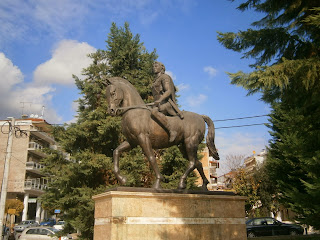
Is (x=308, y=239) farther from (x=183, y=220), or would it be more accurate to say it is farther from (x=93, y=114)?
(x=93, y=114)

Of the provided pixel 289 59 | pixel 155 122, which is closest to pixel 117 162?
pixel 155 122

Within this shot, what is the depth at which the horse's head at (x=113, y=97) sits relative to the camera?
766cm

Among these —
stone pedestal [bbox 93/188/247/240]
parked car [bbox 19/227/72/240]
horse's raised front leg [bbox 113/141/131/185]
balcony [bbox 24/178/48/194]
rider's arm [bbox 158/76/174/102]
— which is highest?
balcony [bbox 24/178/48/194]

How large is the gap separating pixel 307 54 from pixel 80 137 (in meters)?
13.9

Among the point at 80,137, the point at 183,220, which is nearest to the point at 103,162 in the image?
the point at 80,137

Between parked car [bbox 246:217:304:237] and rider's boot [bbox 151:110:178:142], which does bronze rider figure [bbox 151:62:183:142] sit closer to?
rider's boot [bbox 151:110:178:142]

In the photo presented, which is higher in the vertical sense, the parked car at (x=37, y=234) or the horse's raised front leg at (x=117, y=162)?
the horse's raised front leg at (x=117, y=162)

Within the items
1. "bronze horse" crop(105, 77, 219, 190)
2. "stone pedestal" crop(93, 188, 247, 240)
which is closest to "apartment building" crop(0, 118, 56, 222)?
"bronze horse" crop(105, 77, 219, 190)

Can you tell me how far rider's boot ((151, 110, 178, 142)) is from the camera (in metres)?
7.84

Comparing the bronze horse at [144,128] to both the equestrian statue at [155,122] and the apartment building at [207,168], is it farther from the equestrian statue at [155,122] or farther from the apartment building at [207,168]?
the apartment building at [207,168]

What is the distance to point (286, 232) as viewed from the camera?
21703 millimetres

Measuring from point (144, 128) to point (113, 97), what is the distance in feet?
3.42

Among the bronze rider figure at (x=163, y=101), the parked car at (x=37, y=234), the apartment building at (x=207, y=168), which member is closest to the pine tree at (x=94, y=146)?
the parked car at (x=37, y=234)

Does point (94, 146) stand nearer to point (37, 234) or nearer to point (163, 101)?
point (37, 234)
